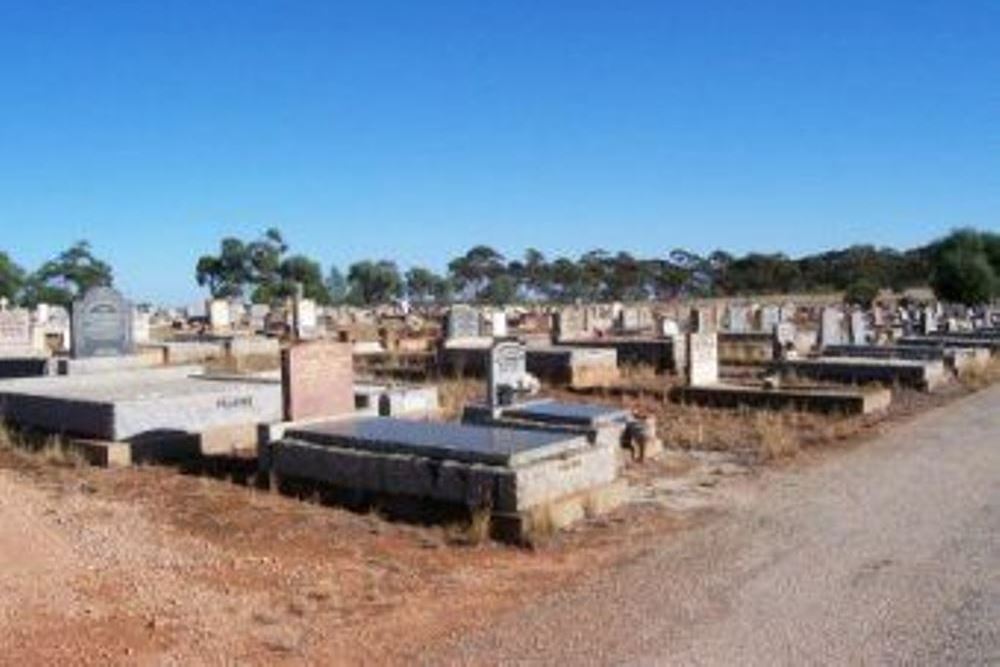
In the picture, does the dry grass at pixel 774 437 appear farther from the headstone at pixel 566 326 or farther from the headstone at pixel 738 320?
the headstone at pixel 738 320

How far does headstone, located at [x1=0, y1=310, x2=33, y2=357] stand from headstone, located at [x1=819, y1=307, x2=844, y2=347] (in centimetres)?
1764

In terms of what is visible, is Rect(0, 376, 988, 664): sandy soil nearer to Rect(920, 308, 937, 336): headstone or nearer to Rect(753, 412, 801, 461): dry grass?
Rect(753, 412, 801, 461): dry grass

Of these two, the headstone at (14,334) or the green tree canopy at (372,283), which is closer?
the headstone at (14,334)

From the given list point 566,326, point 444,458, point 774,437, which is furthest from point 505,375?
point 566,326

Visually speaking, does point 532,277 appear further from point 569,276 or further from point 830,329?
point 830,329

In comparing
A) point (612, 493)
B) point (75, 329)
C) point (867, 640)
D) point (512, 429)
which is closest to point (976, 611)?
point (867, 640)

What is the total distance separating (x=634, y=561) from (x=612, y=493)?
182cm

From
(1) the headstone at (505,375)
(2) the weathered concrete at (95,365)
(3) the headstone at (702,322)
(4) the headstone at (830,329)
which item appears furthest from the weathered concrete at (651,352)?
(2) the weathered concrete at (95,365)

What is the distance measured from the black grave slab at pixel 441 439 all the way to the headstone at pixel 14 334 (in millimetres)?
15591

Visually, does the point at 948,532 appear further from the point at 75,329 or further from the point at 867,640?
the point at 75,329

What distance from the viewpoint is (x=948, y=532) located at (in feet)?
29.2

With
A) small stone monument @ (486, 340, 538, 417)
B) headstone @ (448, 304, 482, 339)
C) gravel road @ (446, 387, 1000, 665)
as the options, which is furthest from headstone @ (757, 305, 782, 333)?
gravel road @ (446, 387, 1000, 665)

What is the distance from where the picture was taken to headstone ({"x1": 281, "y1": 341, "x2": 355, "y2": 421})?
440 inches

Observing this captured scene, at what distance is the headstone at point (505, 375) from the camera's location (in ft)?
44.6
